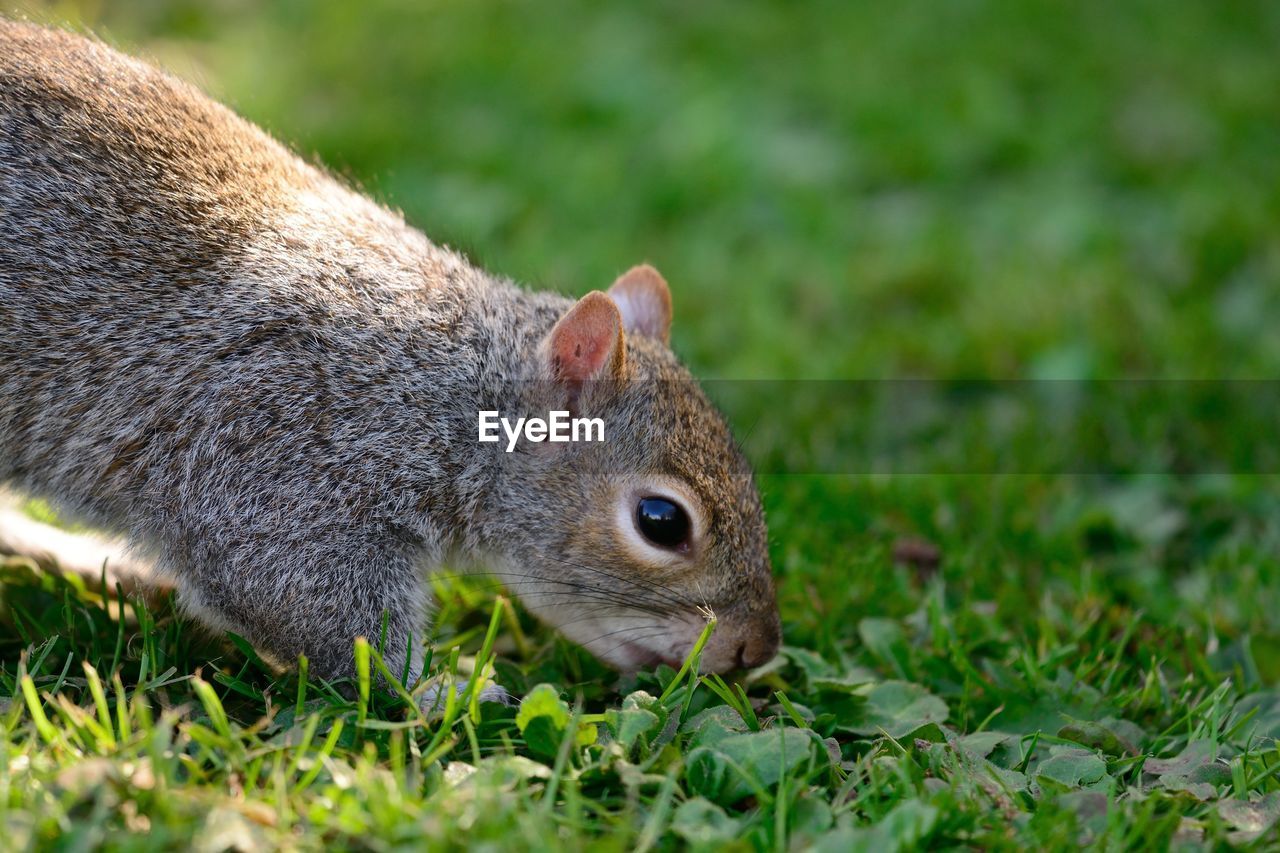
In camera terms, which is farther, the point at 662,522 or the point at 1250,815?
the point at 662,522

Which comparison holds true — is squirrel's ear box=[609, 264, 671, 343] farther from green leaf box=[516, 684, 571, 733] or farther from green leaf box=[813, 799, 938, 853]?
green leaf box=[813, 799, 938, 853]

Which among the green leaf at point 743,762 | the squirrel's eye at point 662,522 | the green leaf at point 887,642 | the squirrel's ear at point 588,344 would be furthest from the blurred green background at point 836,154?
the green leaf at point 743,762

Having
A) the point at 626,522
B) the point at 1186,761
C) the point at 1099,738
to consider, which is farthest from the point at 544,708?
the point at 1186,761

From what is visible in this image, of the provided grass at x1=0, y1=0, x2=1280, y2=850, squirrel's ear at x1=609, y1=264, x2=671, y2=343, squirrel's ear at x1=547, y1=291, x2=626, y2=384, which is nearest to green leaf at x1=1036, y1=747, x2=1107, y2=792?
grass at x1=0, y1=0, x2=1280, y2=850

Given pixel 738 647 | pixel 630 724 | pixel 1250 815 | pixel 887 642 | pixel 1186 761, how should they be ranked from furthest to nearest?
pixel 887 642 < pixel 738 647 < pixel 1186 761 < pixel 630 724 < pixel 1250 815

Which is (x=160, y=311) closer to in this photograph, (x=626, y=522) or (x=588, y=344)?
(x=588, y=344)

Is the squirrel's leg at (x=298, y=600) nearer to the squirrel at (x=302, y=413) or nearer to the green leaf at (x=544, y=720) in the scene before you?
the squirrel at (x=302, y=413)
